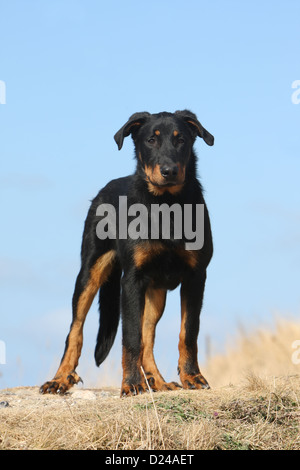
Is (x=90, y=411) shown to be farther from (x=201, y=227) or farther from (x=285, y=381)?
(x=201, y=227)

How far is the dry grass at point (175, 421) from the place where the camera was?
15.1 ft

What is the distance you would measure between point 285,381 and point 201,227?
1672 mm

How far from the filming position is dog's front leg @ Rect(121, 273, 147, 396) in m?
6.57

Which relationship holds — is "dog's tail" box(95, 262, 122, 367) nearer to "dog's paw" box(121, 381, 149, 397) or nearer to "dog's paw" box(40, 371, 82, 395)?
"dog's paw" box(40, 371, 82, 395)

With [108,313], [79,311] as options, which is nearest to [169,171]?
[79,311]

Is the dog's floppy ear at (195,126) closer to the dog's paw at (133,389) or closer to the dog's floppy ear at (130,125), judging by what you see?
the dog's floppy ear at (130,125)

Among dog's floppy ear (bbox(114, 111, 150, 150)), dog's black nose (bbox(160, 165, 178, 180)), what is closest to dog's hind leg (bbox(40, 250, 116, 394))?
dog's floppy ear (bbox(114, 111, 150, 150))

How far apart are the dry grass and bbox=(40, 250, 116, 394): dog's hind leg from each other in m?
1.24

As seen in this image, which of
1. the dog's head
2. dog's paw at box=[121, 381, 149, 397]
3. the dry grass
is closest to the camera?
the dry grass

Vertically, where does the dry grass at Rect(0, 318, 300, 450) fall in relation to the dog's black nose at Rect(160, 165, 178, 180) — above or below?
below

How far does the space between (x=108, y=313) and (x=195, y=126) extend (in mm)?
2600

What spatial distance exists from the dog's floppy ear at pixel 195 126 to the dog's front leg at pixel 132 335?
1.52m

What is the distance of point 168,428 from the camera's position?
15.5 ft

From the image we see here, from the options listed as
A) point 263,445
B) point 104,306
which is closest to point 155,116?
point 104,306
